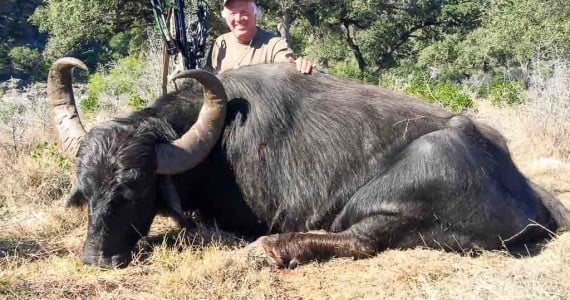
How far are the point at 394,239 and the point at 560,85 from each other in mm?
7431

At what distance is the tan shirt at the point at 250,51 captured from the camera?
6312 mm

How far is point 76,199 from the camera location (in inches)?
171

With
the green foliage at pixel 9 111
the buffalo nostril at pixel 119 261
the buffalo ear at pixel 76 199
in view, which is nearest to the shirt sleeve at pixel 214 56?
the buffalo ear at pixel 76 199

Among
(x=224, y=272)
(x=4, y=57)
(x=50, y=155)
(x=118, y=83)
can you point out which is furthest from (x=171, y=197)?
(x=4, y=57)

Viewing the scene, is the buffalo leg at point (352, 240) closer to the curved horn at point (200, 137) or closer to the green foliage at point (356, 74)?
the curved horn at point (200, 137)

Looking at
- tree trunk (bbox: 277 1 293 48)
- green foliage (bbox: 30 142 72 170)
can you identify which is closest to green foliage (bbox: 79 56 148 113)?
green foliage (bbox: 30 142 72 170)

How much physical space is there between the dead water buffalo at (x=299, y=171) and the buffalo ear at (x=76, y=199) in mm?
15

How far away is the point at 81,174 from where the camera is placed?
13.6 ft

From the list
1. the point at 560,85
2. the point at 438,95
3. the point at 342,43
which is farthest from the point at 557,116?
the point at 342,43

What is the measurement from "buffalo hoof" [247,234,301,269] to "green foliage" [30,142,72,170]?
3101mm

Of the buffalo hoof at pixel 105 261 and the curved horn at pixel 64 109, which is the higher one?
the curved horn at pixel 64 109

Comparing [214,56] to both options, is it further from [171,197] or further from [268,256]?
[268,256]

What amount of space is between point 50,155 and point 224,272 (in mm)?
3741

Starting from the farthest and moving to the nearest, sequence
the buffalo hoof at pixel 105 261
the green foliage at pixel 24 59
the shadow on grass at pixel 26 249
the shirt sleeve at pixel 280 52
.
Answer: the green foliage at pixel 24 59 < the shirt sleeve at pixel 280 52 < the shadow on grass at pixel 26 249 < the buffalo hoof at pixel 105 261
